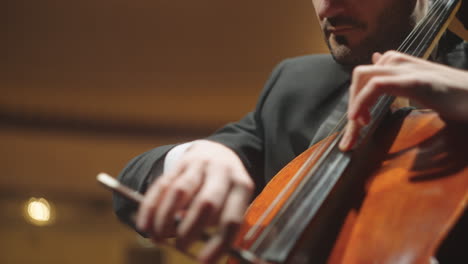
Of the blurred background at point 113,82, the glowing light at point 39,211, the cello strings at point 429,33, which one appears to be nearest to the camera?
the cello strings at point 429,33

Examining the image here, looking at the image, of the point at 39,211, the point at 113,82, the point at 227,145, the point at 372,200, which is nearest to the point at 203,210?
the point at 372,200

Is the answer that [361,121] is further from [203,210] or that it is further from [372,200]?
Answer: [203,210]

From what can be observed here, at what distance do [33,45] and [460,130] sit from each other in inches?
76.0

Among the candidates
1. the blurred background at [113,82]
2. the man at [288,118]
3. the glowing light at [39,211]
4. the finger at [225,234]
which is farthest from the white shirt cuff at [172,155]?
the glowing light at [39,211]

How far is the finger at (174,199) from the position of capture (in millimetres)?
341

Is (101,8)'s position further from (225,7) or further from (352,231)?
(352,231)

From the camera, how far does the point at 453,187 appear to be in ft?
1.23

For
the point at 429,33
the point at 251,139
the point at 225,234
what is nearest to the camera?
the point at 225,234

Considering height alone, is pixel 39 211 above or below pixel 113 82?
below

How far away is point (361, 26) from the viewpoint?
0.60 meters

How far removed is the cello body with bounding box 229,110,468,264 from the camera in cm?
36

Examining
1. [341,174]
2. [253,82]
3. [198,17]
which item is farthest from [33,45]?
[341,174]

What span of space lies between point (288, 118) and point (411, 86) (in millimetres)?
307

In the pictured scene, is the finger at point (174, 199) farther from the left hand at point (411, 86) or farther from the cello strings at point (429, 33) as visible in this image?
the cello strings at point (429, 33)
